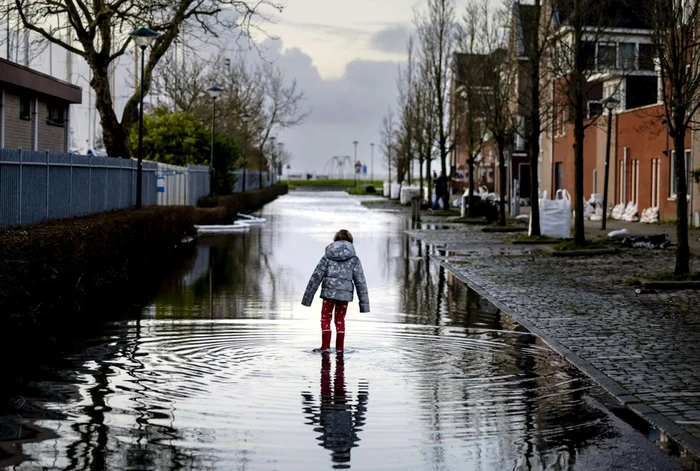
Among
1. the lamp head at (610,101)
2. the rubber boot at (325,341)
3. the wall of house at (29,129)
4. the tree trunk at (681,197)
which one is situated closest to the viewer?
the rubber boot at (325,341)

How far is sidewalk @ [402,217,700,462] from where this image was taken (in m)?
9.10

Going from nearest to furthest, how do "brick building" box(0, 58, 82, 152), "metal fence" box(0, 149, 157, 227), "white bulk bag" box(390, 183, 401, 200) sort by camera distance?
"metal fence" box(0, 149, 157, 227)
"brick building" box(0, 58, 82, 152)
"white bulk bag" box(390, 183, 401, 200)

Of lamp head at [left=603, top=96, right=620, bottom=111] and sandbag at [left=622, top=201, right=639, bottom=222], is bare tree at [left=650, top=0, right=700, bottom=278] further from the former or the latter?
sandbag at [left=622, top=201, right=639, bottom=222]

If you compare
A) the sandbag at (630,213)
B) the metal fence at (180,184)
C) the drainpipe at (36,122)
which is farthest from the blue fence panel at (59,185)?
the sandbag at (630,213)

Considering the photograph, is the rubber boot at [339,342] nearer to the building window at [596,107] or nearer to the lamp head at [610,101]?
the lamp head at [610,101]

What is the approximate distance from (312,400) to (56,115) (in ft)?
81.3

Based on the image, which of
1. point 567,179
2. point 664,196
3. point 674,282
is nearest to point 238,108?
point 567,179

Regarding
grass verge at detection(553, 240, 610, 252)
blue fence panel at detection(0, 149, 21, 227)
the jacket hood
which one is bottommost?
grass verge at detection(553, 240, 610, 252)

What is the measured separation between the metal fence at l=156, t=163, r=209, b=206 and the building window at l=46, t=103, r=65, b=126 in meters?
3.61

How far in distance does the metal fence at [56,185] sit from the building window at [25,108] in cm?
265

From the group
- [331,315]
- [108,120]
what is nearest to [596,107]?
[108,120]

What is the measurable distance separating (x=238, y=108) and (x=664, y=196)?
34.6 metres

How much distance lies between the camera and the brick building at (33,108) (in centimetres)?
2592

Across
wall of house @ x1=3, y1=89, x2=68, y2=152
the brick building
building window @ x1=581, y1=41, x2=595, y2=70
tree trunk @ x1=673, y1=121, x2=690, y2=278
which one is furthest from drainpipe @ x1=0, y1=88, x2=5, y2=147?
tree trunk @ x1=673, y1=121, x2=690, y2=278
